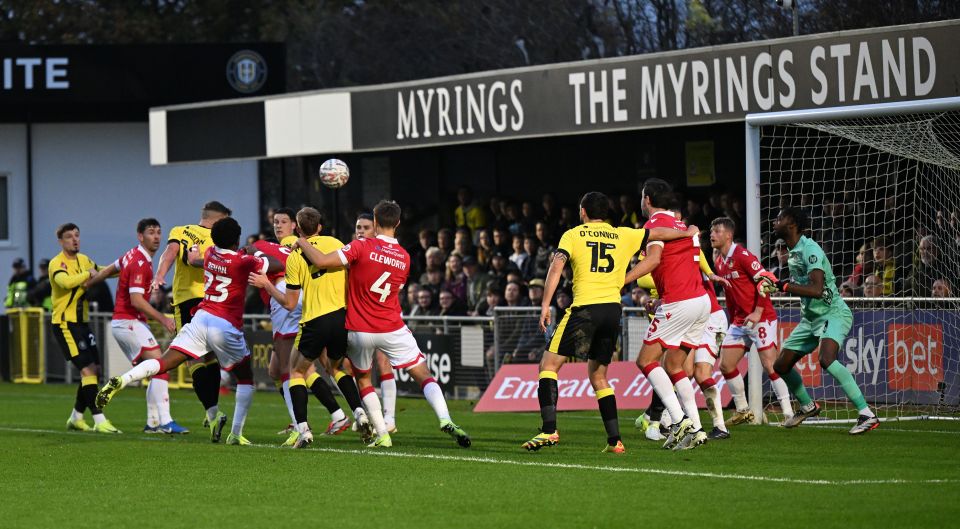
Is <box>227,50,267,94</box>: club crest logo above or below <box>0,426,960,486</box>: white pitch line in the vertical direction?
above

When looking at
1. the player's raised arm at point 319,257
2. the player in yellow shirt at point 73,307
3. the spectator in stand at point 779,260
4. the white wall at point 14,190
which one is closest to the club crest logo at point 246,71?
the white wall at point 14,190

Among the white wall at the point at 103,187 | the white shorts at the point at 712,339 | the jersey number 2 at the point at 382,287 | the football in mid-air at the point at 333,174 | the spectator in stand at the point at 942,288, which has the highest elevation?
the white wall at the point at 103,187

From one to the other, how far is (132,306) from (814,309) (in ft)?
21.3

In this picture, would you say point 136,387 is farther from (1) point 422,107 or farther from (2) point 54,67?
(2) point 54,67

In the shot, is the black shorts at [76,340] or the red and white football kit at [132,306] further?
the black shorts at [76,340]

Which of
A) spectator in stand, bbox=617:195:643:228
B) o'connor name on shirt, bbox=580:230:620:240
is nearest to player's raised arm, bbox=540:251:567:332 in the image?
o'connor name on shirt, bbox=580:230:620:240

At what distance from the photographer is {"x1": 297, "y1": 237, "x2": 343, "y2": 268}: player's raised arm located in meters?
11.6

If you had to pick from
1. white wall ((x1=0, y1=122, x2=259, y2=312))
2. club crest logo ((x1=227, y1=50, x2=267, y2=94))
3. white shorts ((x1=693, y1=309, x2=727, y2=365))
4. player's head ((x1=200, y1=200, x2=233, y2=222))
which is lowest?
white shorts ((x1=693, y1=309, x2=727, y2=365))

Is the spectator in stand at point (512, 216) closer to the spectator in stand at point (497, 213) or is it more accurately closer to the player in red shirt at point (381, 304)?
the spectator in stand at point (497, 213)

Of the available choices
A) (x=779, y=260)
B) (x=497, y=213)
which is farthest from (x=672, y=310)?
(x=497, y=213)

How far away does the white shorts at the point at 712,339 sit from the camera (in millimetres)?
13688

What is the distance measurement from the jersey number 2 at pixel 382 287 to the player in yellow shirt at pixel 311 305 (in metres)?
0.32

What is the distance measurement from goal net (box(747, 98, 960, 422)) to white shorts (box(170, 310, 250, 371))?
17.1 ft

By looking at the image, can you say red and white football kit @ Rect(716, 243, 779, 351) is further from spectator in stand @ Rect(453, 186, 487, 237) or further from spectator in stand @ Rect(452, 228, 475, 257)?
spectator in stand @ Rect(453, 186, 487, 237)
